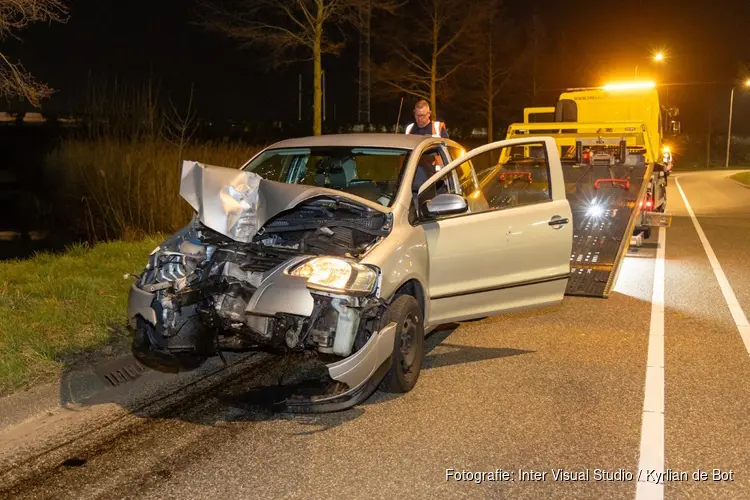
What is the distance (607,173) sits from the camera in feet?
39.4

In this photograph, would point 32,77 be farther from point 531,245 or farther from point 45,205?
point 45,205

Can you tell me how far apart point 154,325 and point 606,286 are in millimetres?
4703

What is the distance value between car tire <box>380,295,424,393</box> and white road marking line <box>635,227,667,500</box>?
157cm

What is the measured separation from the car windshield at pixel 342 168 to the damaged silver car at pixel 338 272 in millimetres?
42

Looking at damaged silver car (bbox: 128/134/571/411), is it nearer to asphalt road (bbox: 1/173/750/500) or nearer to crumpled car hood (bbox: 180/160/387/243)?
crumpled car hood (bbox: 180/160/387/243)

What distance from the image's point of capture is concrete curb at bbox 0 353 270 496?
14.1 ft

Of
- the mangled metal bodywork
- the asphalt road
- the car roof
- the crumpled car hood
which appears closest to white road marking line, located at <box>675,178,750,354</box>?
the asphalt road

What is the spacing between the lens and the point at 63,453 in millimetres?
4379

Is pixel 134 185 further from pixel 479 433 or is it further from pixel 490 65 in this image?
pixel 490 65

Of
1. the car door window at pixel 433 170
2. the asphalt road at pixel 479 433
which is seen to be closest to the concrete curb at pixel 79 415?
the asphalt road at pixel 479 433

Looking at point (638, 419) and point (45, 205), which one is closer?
point (638, 419)

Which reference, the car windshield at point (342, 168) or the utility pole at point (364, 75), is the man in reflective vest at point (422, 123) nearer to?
the car windshield at point (342, 168)

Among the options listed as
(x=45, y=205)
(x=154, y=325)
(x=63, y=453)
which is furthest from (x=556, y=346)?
(x=45, y=205)

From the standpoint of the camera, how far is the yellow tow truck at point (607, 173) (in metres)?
8.97
